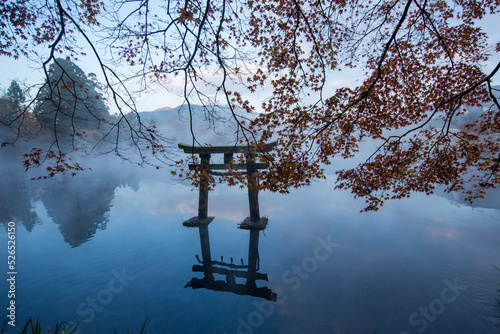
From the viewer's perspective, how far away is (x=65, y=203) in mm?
15258

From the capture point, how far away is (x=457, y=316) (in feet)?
17.1

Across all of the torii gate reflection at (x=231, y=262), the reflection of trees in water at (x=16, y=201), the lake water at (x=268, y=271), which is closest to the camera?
the lake water at (x=268, y=271)

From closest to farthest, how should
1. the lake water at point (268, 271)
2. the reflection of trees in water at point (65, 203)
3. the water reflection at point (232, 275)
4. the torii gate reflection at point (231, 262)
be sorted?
the lake water at point (268, 271)
the water reflection at point (232, 275)
the torii gate reflection at point (231, 262)
the reflection of trees in water at point (65, 203)

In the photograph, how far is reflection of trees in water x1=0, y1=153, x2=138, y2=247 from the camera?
35.5 ft

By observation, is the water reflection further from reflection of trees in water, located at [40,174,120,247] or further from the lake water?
reflection of trees in water, located at [40,174,120,247]

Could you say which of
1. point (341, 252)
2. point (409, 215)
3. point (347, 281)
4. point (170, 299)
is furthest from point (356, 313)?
point (409, 215)

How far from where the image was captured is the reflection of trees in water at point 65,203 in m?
10.8

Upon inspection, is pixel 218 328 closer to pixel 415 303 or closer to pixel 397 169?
pixel 415 303

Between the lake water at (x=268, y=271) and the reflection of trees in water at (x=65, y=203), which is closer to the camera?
the lake water at (x=268, y=271)

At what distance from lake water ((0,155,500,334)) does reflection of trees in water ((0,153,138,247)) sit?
0.14 metres

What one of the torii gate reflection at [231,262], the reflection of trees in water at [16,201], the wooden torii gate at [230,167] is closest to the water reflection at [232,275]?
the torii gate reflection at [231,262]

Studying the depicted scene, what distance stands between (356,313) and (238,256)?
13.9ft

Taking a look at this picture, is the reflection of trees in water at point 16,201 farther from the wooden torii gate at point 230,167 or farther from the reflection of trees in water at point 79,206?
the wooden torii gate at point 230,167

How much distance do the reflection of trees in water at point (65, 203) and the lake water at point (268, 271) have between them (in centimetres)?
14
